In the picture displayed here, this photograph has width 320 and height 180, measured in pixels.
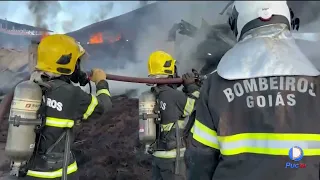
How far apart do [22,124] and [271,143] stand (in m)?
1.65

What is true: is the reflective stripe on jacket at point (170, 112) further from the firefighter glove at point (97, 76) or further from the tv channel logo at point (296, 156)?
the tv channel logo at point (296, 156)

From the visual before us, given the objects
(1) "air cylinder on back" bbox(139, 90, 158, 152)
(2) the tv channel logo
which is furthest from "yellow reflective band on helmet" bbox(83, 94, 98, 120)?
(2) the tv channel logo

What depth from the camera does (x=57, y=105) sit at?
2527 millimetres

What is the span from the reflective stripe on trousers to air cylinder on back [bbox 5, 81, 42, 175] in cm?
138

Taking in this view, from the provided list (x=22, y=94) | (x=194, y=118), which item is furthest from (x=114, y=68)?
(x=194, y=118)

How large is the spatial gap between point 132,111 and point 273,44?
547cm

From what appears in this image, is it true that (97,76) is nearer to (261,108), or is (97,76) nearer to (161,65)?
(161,65)

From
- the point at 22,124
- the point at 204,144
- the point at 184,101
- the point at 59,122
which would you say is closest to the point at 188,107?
the point at 184,101

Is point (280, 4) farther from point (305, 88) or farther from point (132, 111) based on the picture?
point (132, 111)

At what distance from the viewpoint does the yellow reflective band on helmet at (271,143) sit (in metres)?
1.36

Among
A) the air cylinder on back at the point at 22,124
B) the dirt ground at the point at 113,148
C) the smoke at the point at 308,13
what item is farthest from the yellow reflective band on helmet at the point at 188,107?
the air cylinder on back at the point at 22,124

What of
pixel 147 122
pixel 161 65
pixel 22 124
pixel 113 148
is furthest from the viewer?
pixel 113 148

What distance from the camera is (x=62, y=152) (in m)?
2.63

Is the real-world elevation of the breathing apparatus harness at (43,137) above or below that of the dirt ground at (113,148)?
above
